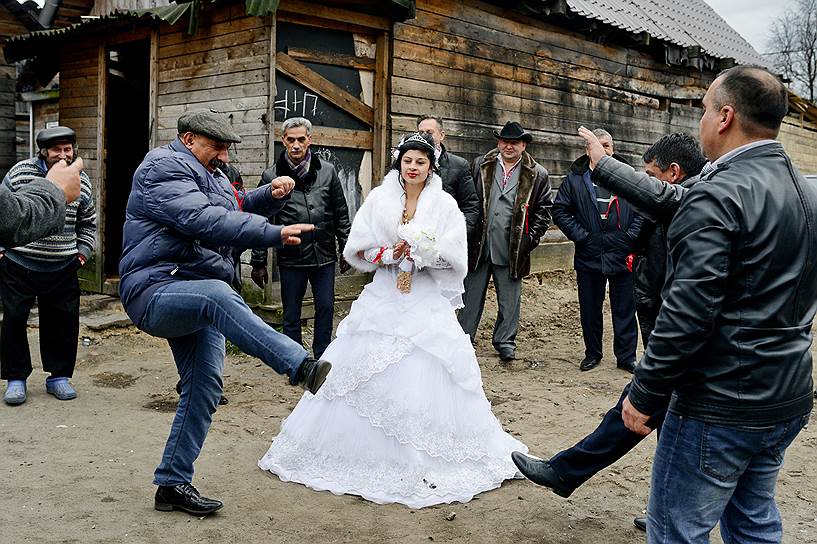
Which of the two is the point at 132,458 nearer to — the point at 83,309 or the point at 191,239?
the point at 191,239

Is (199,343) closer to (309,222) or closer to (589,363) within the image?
(309,222)

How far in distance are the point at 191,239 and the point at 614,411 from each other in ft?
7.22

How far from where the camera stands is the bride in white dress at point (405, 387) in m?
4.33

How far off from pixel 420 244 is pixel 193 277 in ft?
4.84

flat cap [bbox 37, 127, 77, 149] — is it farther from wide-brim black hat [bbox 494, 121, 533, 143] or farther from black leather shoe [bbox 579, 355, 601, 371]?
black leather shoe [bbox 579, 355, 601, 371]

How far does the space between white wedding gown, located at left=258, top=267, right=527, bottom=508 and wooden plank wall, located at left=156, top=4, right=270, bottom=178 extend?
3.85 metres

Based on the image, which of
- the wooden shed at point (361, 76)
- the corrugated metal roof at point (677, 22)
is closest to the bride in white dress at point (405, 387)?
the wooden shed at point (361, 76)

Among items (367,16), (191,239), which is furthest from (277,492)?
(367,16)

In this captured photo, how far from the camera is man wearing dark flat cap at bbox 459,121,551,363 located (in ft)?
24.3

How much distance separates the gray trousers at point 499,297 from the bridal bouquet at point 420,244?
283 cm

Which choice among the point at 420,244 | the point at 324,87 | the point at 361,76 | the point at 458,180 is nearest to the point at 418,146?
the point at 420,244

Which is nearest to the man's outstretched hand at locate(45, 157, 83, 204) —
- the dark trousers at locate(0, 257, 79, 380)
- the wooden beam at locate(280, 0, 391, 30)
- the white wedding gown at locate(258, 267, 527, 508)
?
the white wedding gown at locate(258, 267, 527, 508)

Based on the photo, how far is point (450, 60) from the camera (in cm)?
937

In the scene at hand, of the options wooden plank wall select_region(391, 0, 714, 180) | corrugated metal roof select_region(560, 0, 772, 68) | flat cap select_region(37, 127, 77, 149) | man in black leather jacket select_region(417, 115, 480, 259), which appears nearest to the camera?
flat cap select_region(37, 127, 77, 149)
